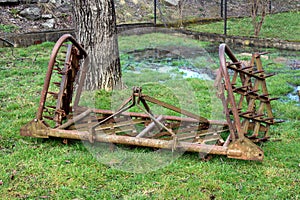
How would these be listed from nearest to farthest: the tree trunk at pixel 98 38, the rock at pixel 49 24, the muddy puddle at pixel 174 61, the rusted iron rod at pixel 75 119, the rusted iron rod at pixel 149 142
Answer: the rusted iron rod at pixel 149 142, the rusted iron rod at pixel 75 119, the tree trunk at pixel 98 38, the muddy puddle at pixel 174 61, the rock at pixel 49 24

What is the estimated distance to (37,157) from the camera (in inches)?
140

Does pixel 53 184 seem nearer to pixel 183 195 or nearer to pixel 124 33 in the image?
pixel 183 195

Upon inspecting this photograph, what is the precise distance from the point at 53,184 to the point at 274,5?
47.9ft

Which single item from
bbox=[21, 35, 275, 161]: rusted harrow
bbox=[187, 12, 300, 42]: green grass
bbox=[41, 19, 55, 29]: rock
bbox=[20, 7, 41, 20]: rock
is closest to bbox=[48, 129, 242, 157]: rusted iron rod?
bbox=[21, 35, 275, 161]: rusted harrow

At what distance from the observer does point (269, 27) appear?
12.6 meters

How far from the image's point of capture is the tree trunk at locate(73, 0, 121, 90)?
553 cm

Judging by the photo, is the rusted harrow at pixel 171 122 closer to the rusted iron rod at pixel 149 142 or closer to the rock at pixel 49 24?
the rusted iron rod at pixel 149 142

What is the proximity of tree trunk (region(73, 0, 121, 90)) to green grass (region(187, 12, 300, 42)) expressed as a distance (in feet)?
22.5

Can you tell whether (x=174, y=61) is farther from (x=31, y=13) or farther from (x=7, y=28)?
(x=31, y=13)

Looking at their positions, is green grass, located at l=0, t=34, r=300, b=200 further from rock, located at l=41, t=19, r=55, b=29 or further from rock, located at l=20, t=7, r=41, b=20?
rock, located at l=20, t=7, r=41, b=20

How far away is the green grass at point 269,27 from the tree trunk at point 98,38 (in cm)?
685

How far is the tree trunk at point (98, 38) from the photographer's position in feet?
18.1

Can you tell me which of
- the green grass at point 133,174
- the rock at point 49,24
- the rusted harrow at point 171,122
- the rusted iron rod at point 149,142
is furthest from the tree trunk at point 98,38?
the rock at point 49,24

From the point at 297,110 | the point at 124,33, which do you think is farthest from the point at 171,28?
the point at 297,110
